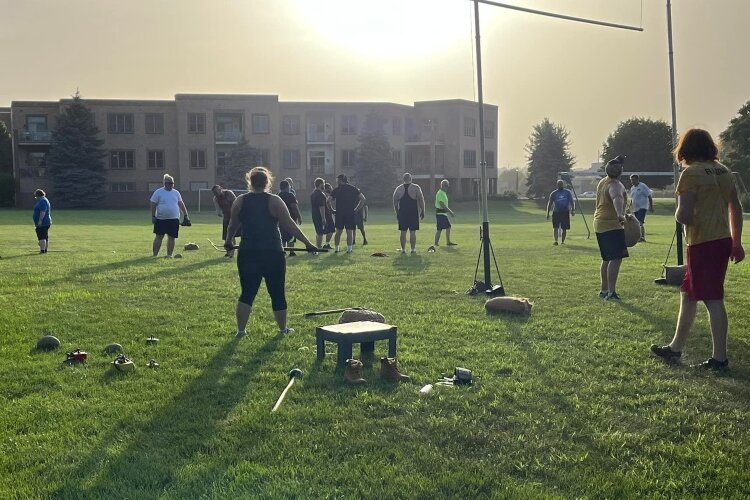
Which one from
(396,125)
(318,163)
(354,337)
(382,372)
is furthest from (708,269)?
(396,125)

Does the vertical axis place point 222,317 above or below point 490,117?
below

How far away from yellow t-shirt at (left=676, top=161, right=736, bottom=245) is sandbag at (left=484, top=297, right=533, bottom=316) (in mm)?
3184

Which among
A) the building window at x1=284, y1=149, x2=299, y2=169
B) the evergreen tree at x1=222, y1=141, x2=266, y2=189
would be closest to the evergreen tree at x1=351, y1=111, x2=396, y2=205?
the building window at x1=284, y1=149, x2=299, y2=169

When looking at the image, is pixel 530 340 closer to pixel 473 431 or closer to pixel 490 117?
pixel 473 431

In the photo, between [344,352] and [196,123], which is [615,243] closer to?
[344,352]

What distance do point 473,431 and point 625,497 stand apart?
125 centimetres

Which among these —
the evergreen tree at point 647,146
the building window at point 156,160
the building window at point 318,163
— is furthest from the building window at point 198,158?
the evergreen tree at point 647,146

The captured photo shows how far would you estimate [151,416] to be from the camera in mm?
5469

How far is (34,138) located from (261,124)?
20893 millimetres

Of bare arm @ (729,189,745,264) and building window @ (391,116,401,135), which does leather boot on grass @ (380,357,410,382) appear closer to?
bare arm @ (729,189,745,264)

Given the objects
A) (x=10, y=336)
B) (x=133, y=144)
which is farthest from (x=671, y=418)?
(x=133, y=144)

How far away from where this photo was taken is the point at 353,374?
249 inches

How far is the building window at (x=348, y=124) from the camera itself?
7675cm

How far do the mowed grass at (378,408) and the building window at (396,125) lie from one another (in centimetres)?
6925
